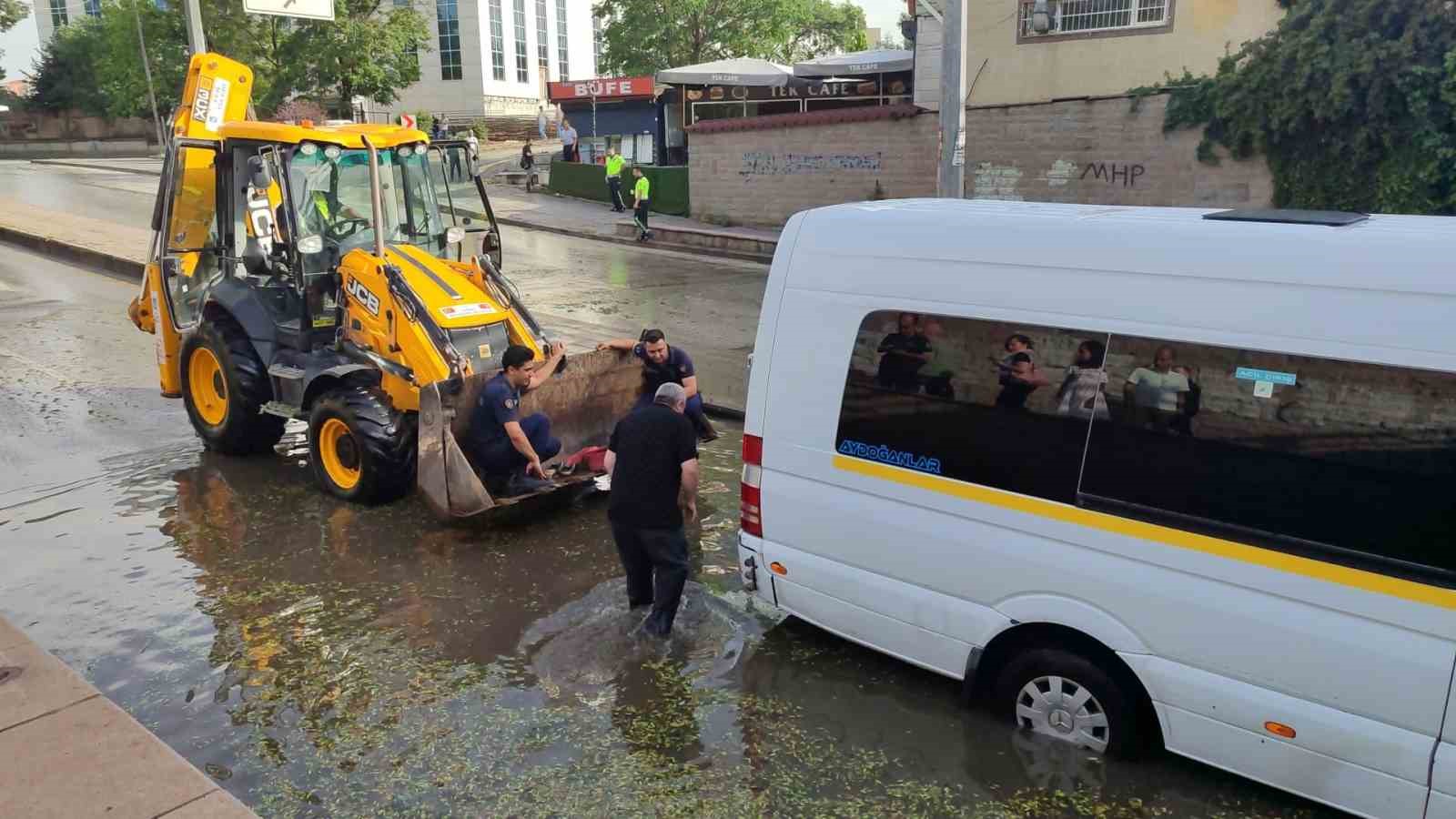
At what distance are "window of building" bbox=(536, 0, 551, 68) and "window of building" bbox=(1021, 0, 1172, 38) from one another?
60293 millimetres

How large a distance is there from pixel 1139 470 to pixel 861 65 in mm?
25734

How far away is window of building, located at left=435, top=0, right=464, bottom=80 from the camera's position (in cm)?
6575

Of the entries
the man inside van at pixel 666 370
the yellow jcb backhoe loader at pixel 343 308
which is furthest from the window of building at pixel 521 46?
the man inside van at pixel 666 370

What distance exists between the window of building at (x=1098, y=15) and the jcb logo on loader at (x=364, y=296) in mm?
14920

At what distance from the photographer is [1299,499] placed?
3.99m

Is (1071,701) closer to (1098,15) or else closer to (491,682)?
(491,682)

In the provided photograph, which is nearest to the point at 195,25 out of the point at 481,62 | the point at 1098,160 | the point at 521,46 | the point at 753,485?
the point at 753,485

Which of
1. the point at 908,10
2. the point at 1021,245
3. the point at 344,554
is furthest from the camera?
the point at 908,10

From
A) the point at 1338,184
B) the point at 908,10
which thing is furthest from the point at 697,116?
the point at 1338,184

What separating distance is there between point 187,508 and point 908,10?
21.2m

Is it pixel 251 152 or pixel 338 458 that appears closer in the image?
pixel 338 458

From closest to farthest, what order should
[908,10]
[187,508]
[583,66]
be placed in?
[187,508]
[908,10]
[583,66]

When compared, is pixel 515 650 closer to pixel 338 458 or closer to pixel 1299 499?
pixel 338 458

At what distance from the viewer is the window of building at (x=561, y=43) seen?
257 feet
